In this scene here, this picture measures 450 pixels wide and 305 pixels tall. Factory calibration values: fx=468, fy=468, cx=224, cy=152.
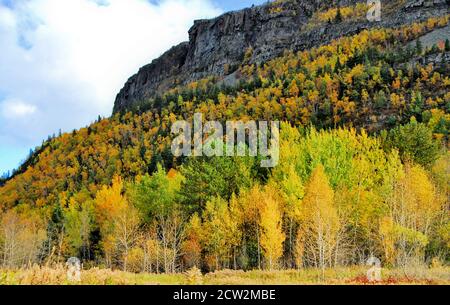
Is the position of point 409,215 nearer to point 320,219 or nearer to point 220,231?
point 320,219

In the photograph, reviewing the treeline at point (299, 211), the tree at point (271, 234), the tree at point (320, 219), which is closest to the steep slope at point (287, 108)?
the treeline at point (299, 211)

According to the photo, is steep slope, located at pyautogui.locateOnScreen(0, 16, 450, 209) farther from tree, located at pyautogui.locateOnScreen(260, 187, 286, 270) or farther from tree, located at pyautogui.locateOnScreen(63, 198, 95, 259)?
tree, located at pyautogui.locateOnScreen(260, 187, 286, 270)

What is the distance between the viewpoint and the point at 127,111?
185 metres

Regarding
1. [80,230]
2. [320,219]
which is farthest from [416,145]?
[80,230]

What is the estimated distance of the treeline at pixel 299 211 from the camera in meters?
33.9

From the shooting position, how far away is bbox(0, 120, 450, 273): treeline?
111 ft

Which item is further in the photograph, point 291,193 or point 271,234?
point 291,193

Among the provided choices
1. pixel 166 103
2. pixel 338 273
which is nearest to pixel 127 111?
pixel 166 103

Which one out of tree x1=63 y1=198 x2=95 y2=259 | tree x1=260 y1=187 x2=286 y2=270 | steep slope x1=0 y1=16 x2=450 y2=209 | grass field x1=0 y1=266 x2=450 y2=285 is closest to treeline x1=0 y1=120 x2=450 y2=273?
tree x1=260 y1=187 x2=286 y2=270

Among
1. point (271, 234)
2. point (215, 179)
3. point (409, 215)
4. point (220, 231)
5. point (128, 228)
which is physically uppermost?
point (215, 179)

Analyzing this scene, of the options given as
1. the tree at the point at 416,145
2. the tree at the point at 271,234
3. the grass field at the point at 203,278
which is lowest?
the grass field at the point at 203,278

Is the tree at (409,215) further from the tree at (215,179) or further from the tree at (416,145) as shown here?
the tree at (215,179)

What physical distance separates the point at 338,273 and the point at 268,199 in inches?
366

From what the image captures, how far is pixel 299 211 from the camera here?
37.7 m
